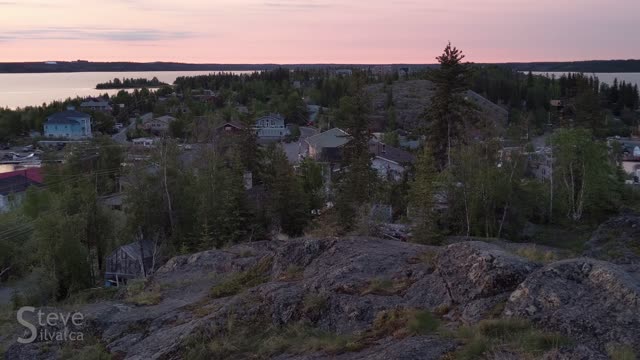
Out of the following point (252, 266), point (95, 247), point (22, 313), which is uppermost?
point (252, 266)

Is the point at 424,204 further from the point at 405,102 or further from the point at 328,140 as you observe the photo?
the point at 405,102

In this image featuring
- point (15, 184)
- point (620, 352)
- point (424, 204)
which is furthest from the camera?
point (15, 184)

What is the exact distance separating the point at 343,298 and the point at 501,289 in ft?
6.47

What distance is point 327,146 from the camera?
44.8 metres

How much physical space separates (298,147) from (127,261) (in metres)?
→ 41.2

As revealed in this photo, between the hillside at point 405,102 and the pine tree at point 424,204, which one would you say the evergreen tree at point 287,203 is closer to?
the pine tree at point 424,204

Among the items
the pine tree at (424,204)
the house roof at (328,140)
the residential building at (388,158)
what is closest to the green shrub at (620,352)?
the pine tree at (424,204)

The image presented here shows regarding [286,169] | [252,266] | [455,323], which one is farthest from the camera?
[286,169]

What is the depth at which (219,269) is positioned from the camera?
11422 mm

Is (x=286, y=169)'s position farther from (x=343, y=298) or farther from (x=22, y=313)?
(x=343, y=298)

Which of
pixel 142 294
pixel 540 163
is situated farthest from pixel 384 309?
pixel 540 163

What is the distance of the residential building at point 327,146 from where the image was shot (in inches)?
1576

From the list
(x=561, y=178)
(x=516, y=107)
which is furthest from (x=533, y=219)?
(x=516, y=107)

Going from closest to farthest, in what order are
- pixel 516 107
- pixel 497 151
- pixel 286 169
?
pixel 286 169 < pixel 497 151 < pixel 516 107
